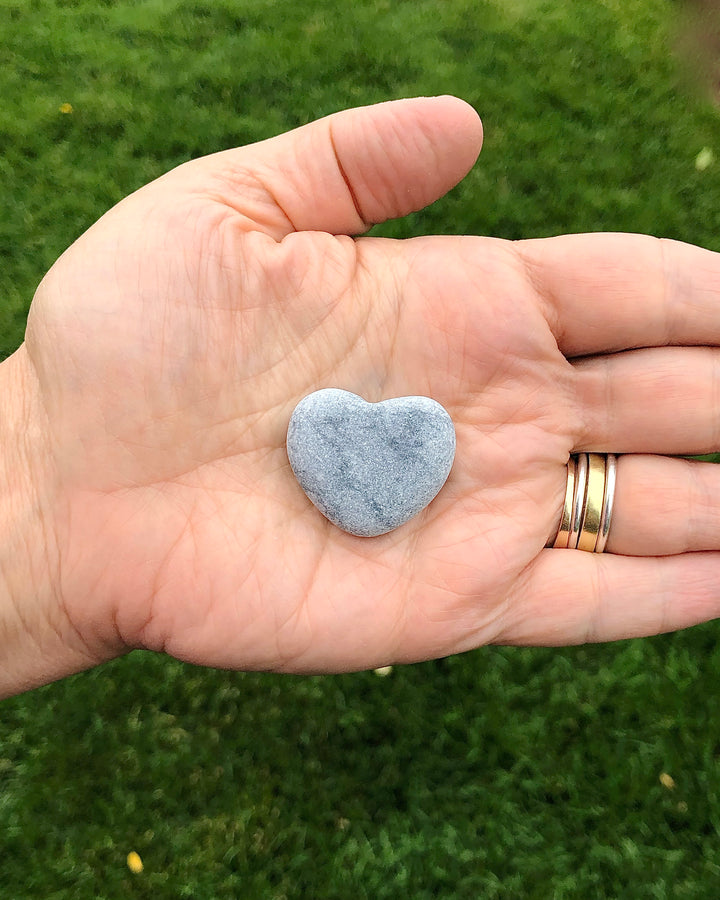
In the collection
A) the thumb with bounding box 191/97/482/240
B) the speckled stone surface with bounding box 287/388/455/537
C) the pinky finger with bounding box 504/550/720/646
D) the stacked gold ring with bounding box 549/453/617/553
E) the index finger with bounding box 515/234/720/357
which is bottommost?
the pinky finger with bounding box 504/550/720/646

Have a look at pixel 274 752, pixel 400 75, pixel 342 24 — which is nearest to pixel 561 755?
pixel 274 752

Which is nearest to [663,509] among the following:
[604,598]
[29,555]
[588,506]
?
[588,506]


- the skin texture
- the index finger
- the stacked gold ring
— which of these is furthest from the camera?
the stacked gold ring

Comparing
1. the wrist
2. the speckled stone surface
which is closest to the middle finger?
the speckled stone surface

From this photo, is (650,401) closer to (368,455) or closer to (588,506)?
(588,506)

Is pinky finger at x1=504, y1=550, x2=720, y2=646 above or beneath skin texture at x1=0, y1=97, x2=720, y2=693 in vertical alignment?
beneath

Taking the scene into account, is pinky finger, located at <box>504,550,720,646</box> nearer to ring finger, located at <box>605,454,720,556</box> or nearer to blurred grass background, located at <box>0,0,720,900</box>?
ring finger, located at <box>605,454,720,556</box>

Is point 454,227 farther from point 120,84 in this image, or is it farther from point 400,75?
point 120,84
